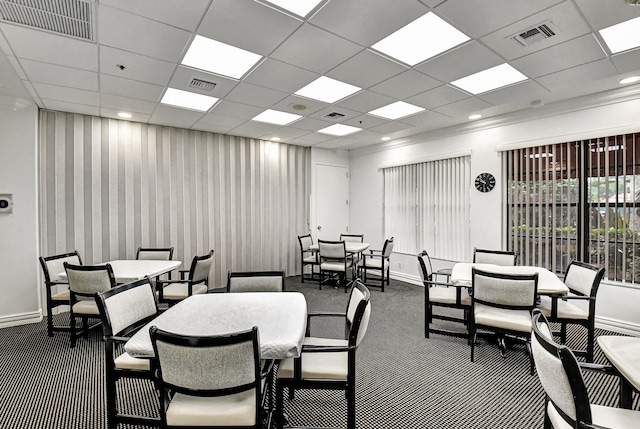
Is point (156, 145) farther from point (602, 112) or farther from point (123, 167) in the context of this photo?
point (602, 112)

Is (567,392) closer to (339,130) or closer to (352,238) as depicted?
(339,130)

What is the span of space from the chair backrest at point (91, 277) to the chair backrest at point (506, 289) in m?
3.51

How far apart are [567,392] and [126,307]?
2.48 m

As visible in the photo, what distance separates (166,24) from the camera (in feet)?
7.56

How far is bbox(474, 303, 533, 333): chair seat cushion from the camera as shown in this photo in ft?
8.77

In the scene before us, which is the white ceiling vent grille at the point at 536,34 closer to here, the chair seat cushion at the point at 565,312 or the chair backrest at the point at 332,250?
the chair seat cushion at the point at 565,312

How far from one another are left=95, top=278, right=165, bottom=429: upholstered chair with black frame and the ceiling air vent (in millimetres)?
2174

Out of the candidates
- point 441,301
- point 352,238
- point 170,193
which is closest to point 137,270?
point 170,193

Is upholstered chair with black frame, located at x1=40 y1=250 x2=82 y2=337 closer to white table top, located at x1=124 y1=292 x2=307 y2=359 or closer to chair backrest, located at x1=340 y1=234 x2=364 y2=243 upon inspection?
white table top, located at x1=124 y1=292 x2=307 y2=359

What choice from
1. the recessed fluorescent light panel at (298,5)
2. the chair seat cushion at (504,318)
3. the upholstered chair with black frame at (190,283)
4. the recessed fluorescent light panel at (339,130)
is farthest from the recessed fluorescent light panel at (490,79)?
the upholstered chair with black frame at (190,283)

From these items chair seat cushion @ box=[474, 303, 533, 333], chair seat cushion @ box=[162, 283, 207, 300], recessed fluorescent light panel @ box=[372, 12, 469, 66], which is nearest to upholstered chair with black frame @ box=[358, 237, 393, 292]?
chair seat cushion @ box=[474, 303, 533, 333]

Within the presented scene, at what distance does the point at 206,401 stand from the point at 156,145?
15.1 ft

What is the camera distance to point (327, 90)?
3.67m

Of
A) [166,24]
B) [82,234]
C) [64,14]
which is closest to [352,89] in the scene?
[166,24]
